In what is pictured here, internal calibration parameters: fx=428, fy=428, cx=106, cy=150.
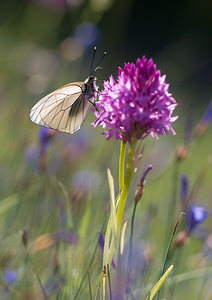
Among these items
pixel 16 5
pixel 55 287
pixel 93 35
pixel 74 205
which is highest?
pixel 16 5

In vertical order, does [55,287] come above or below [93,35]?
below

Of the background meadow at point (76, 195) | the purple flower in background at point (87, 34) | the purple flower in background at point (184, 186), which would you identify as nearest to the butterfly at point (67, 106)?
the background meadow at point (76, 195)

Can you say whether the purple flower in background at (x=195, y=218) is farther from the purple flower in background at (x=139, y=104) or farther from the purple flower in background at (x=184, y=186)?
the purple flower in background at (x=139, y=104)

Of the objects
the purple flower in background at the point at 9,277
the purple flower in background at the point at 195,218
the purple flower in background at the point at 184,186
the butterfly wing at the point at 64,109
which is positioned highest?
the butterfly wing at the point at 64,109

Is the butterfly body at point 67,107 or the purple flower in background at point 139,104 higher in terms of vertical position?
the butterfly body at point 67,107

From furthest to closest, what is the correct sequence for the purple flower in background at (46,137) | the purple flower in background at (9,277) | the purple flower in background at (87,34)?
1. the purple flower in background at (87,34)
2. the purple flower in background at (46,137)
3. the purple flower in background at (9,277)

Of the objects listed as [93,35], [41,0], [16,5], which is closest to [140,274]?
[93,35]

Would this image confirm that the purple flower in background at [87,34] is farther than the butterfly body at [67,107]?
Yes

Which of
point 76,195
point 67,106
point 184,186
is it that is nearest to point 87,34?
point 67,106

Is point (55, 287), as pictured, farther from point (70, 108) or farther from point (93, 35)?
point (93, 35)
